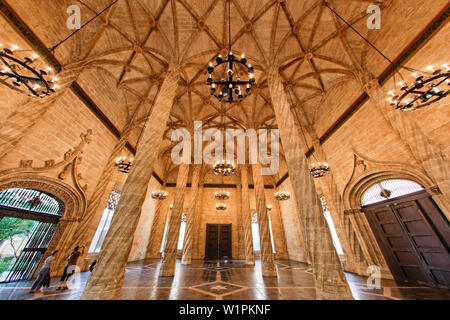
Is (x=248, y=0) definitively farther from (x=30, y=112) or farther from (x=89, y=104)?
(x=30, y=112)

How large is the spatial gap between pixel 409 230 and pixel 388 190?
5.55ft

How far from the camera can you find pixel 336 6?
751 centimetres

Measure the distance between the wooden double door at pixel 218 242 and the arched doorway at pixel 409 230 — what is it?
39.6 feet

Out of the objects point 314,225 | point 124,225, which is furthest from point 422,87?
point 124,225

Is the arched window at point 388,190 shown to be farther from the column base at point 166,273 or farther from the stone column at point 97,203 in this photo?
the stone column at point 97,203

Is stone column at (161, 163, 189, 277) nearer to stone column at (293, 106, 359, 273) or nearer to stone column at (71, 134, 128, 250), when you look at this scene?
stone column at (71, 134, 128, 250)

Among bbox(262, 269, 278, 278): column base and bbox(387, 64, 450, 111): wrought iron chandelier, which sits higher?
bbox(387, 64, 450, 111): wrought iron chandelier

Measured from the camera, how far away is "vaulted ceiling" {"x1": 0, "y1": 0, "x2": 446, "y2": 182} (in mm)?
6562

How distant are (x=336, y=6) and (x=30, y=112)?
537 inches

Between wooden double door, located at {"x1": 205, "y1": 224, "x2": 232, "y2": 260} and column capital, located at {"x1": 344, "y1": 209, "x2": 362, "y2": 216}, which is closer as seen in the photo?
column capital, located at {"x1": 344, "y1": 209, "x2": 362, "y2": 216}

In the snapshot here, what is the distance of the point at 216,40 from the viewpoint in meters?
8.48

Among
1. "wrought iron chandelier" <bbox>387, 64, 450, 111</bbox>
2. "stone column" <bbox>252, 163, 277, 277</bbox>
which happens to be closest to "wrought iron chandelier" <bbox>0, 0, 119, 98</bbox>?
"stone column" <bbox>252, 163, 277, 277</bbox>

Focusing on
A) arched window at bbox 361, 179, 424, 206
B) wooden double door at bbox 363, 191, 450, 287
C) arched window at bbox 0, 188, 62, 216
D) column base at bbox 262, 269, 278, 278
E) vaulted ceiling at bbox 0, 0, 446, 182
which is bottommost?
column base at bbox 262, 269, 278, 278

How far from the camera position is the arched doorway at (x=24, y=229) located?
5.96 m
